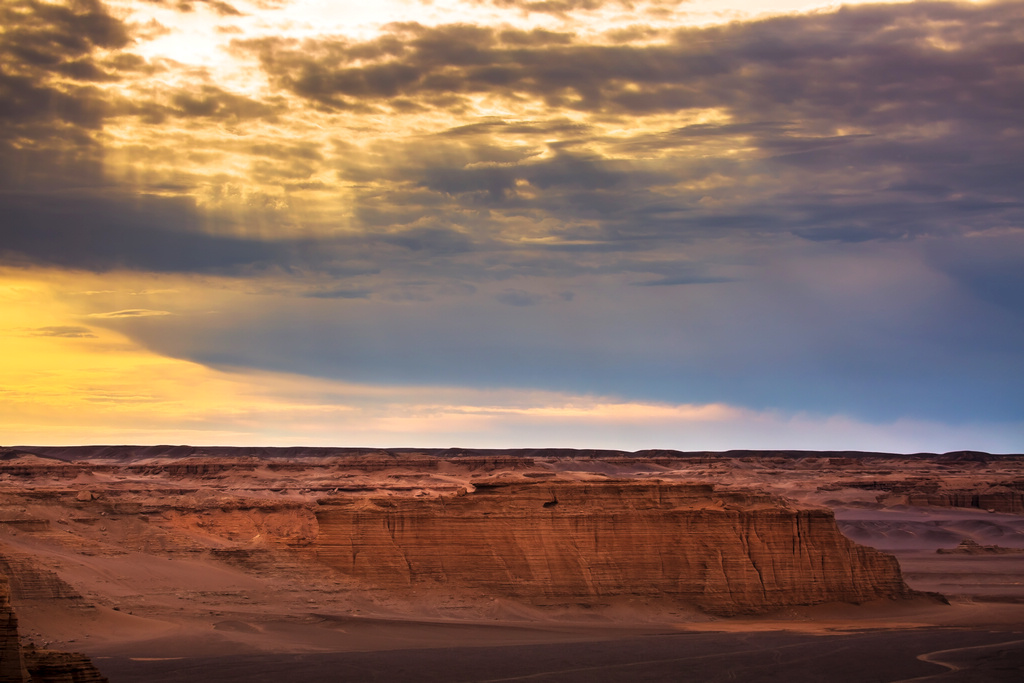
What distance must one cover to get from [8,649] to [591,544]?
28554 mm

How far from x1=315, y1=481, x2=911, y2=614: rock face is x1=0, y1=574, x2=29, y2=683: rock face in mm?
26851

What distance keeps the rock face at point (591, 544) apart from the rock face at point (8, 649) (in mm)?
26851

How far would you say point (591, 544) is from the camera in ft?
144

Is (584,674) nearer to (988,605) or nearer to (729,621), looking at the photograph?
(729,621)

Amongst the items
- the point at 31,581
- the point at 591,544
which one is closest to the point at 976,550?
the point at 591,544

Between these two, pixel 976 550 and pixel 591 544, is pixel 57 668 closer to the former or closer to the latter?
pixel 591 544

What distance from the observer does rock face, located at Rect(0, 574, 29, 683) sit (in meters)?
17.8

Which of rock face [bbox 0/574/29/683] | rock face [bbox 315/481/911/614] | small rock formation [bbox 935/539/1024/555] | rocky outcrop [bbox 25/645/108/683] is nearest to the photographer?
rock face [bbox 0/574/29/683]

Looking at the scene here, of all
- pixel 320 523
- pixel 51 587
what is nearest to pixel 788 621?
pixel 320 523

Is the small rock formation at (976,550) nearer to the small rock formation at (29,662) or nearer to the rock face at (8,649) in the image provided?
the small rock formation at (29,662)

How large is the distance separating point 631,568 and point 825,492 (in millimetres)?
98054

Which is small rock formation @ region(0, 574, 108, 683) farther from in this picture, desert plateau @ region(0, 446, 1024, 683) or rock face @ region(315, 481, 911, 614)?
rock face @ region(315, 481, 911, 614)

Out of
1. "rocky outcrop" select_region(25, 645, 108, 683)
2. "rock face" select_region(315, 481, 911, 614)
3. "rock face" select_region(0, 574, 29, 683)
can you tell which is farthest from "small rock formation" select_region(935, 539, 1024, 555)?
"rock face" select_region(0, 574, 29, 683)

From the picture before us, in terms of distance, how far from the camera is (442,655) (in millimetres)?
38031
